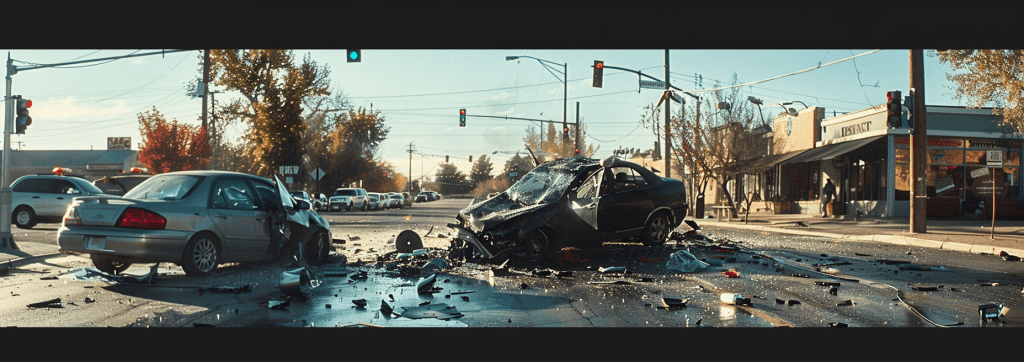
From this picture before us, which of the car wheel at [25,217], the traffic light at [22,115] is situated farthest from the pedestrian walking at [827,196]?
the car wheel at [25,217]

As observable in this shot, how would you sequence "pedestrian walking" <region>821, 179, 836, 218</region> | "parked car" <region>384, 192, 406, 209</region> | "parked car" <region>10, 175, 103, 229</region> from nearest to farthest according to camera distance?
"parked car" <region>10, 175, 103, 229</region> → "pedestrian walking" <region>821, 179, 836, 218</region> → "parked car" <region>384, 192, 406, 209</region>

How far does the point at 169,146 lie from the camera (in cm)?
4094

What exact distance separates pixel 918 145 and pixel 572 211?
11.3 metres

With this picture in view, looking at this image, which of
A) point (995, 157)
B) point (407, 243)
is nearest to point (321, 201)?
point (407, 243)

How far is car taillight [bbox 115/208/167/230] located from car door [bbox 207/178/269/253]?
0.68 m

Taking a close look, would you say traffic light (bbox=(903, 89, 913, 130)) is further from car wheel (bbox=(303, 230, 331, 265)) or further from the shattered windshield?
car wheel (bbox=(303, 230, 331, 265))

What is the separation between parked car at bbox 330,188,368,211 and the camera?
45688mm

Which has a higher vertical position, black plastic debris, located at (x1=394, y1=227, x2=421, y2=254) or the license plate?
the license plate

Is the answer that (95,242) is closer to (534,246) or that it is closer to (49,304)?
(49,304)

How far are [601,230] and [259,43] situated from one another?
249 inches

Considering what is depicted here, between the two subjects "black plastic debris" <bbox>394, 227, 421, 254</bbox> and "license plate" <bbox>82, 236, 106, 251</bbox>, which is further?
"black plastic debris" <bbox>394, 227, 421, 254</bbox>

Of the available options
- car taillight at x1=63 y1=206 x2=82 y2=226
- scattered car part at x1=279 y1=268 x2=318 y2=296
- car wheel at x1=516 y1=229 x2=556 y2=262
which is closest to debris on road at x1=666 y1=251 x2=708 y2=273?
car wheel at x1=516 y1=229 x2=556 y2=262

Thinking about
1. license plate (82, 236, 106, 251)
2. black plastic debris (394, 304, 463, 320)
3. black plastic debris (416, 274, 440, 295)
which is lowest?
black plastic debris (394, 304, 463, 320)

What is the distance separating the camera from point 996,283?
910cm
